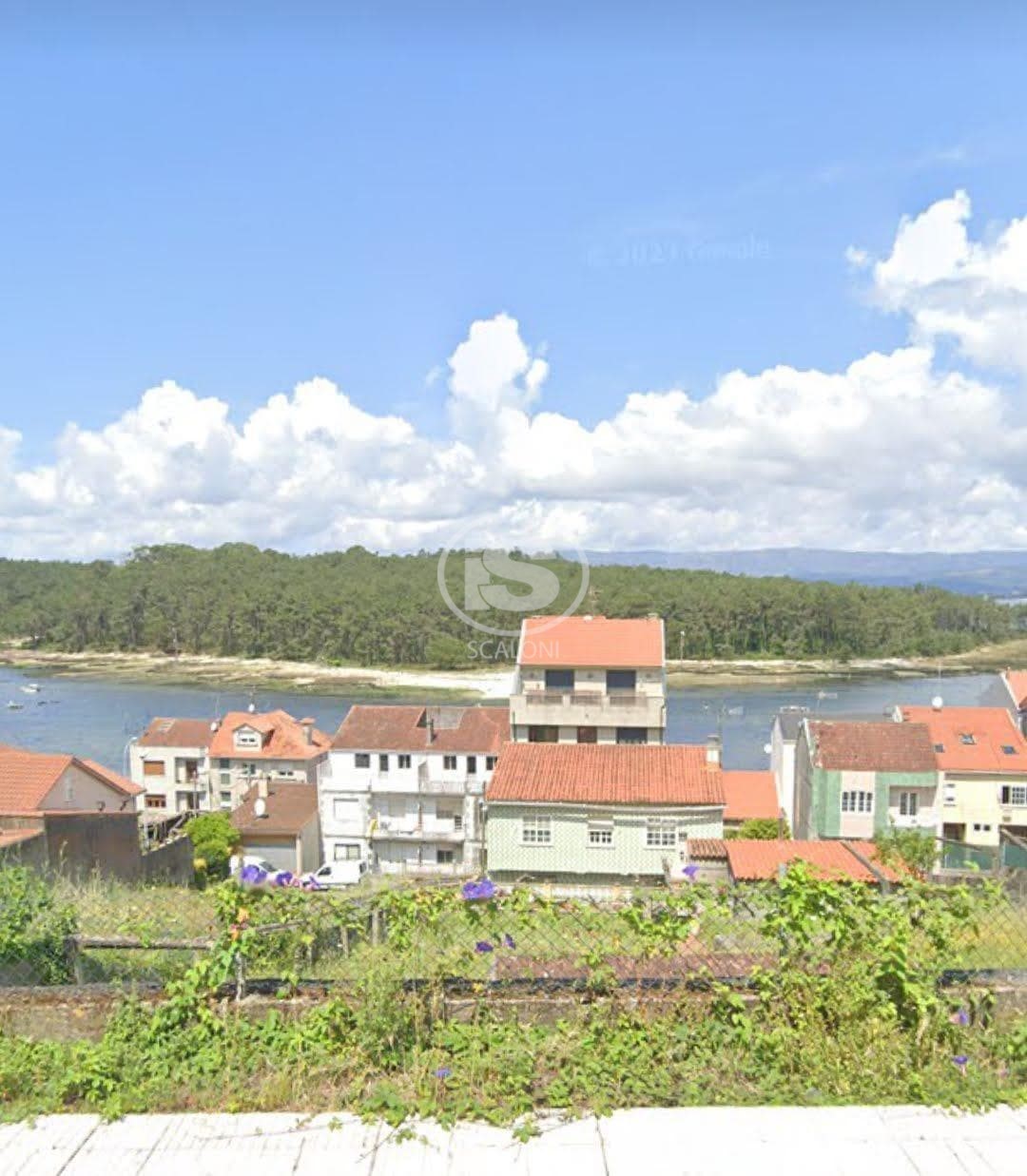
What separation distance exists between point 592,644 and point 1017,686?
40.2ft

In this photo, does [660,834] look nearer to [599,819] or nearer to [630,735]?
[599,819]

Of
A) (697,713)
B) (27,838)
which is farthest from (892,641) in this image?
(27,838)

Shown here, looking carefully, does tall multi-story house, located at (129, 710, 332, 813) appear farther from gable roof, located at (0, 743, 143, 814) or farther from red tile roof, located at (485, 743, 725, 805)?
gable roof, located at (0, 743, 143, 814)

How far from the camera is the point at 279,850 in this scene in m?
23.0

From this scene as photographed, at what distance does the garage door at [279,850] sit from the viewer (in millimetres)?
22906

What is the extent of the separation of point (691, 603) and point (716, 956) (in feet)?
263

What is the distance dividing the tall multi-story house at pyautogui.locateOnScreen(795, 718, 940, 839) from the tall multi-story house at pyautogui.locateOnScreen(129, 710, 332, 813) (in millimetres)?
16540

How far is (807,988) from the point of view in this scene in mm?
3420

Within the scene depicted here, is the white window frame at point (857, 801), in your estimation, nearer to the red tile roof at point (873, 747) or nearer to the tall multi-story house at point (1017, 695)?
the red tile roof at point (873, 747)

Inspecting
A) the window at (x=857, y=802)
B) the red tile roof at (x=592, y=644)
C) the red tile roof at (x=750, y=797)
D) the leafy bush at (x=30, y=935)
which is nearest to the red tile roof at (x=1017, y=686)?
the red tile roof at (x=750, y=797)

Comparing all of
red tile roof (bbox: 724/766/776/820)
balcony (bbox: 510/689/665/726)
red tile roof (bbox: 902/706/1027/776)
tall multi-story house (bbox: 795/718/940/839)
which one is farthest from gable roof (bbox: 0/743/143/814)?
red tile roof (bbox: 902/706/1027/776)

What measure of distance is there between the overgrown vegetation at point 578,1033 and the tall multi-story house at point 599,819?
45.2 feet

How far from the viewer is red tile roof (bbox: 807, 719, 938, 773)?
2061 cm

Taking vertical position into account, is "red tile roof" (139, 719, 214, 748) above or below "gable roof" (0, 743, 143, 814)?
below
